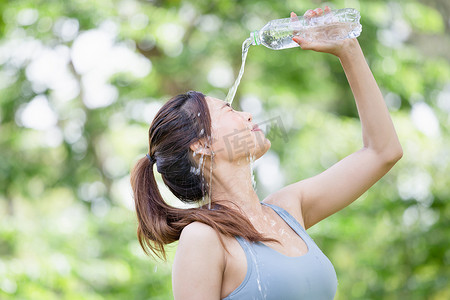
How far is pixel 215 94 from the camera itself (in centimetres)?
680

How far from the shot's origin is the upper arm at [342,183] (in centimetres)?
194

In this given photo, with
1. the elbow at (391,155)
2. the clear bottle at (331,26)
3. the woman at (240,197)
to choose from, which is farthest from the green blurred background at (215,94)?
the elbow at (391,155)

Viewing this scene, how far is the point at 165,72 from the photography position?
20.4ft

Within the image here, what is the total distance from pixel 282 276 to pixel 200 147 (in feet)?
1.60

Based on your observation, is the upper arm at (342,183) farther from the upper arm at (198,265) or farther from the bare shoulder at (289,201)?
the upper arm at (198,265)

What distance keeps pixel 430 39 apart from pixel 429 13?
1489mm

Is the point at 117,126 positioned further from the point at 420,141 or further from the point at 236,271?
the point at 236,271

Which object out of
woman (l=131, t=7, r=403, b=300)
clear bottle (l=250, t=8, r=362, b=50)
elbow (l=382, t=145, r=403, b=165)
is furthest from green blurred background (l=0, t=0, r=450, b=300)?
elbow (l=382, t=145, r=403, b=165)

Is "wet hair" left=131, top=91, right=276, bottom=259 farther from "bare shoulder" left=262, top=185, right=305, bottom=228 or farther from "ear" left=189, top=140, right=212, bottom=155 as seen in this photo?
"bare shoulder" left=262, top=185, right=305, bottom=228

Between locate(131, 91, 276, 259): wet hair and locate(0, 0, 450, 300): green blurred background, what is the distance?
2873 mm

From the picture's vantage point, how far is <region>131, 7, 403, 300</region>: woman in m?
1.60

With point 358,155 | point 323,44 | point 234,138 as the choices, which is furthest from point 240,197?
point 323,44

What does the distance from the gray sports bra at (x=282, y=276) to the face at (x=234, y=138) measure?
0.30m

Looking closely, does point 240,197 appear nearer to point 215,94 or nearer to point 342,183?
point 342,183
